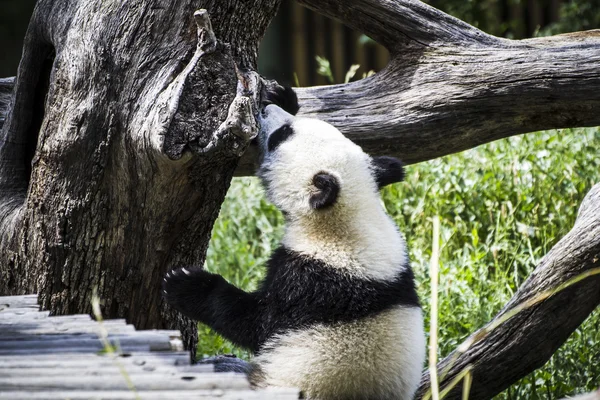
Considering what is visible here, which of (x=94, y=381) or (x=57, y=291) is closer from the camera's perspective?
(x=94, y=381)

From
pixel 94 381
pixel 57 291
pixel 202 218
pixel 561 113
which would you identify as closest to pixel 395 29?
pixel 561 113

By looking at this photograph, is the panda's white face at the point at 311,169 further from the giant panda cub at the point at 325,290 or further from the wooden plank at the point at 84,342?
the wooden plank at the point at 84,342

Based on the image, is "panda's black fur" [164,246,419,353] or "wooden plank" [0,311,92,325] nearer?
"wooden plank" [0,311,92,325]

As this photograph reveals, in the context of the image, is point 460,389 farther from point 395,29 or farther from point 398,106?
point 395,29

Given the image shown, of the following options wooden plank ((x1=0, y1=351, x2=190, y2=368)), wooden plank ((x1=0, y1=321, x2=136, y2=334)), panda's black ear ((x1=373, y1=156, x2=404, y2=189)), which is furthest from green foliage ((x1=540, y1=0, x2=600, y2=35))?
wooden plank ((x1=0, y1=351, x2=190, y2=368))

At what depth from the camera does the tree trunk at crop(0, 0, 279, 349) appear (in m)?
2.63

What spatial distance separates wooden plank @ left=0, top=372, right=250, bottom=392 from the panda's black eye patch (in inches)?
57.6

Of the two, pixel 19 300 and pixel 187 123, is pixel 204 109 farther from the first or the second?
pixel 19 300

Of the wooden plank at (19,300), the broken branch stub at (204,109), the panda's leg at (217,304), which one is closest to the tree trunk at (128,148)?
the broken branch stub at (204,109)

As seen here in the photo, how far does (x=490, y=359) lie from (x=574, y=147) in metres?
2.62

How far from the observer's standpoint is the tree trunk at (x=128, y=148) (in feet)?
8.64

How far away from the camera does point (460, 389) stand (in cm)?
336

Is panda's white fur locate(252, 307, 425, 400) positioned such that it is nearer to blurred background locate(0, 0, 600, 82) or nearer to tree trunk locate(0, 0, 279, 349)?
tree trunk locate(0, 0, 279, 349)

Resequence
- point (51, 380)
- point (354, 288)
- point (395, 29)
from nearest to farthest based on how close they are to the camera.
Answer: point (51, 380)
point (354, 288)
point (395, 29)
